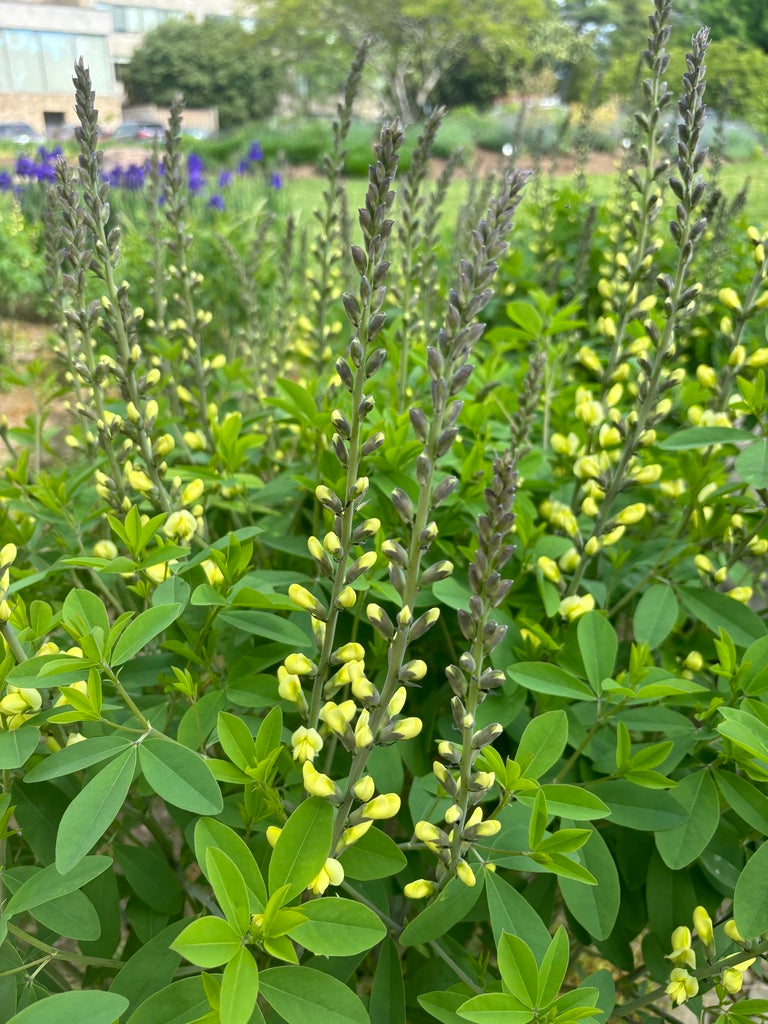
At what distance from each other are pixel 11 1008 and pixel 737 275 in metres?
3.02

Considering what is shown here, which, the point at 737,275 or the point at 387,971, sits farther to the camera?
the point at 737,275

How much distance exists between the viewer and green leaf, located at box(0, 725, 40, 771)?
1123 mm

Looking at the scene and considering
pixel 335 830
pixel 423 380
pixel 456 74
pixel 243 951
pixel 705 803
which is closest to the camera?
pixel 243 951

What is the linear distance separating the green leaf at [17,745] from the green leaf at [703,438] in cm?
139

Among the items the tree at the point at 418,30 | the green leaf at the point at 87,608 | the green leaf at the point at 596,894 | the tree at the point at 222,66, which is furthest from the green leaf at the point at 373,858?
the tree at the point at 418,30

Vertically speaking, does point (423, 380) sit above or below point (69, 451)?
above

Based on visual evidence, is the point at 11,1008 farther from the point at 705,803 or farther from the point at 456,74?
the point at 456,74

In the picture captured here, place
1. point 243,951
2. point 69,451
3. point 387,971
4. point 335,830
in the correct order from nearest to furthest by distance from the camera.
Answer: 1. point 243,951
2. point 335,830
3. point 387,971
4. point 69,451

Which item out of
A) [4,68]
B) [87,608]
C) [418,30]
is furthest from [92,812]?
[418,30]

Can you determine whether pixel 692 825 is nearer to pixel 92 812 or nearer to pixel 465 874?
pixel 465 874

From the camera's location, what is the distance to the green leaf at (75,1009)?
90 centimetres

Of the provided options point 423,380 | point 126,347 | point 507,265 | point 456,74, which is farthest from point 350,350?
point 456,74

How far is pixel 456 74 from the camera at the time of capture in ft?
117

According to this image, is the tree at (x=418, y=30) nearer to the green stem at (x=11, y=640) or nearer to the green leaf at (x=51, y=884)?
the green stem at (x=11, y=640)
